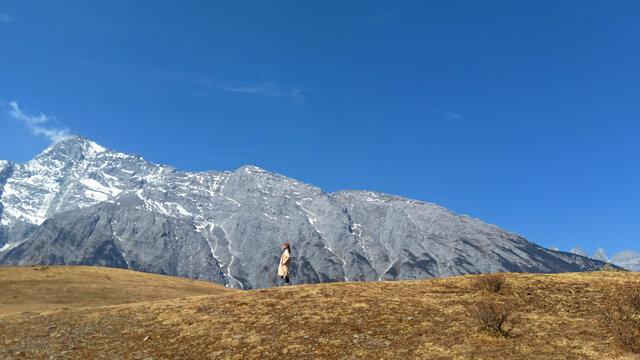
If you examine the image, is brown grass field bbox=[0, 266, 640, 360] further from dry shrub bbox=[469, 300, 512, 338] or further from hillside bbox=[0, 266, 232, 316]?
hillside bbox=[0, 266, 232, 316]

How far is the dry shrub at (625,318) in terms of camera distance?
13.4 m

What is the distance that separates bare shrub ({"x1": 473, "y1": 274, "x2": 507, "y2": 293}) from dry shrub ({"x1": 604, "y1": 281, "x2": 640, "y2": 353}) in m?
4.34

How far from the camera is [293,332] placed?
1669 cm

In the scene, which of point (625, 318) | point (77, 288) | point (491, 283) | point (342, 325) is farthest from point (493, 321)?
point (77, 288)

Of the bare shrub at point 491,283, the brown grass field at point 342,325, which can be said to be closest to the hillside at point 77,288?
the brown grass field at point 342,325

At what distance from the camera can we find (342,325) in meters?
17.1

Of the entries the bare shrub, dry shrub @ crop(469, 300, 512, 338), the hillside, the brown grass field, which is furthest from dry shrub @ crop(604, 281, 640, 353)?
the hillside

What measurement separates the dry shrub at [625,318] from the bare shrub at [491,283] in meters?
4.34

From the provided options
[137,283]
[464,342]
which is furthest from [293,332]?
[137,283]

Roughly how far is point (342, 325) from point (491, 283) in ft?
27.9

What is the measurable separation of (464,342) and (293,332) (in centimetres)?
643

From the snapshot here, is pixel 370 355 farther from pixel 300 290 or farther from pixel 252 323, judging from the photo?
pixel 300 290

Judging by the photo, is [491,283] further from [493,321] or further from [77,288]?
[77,288]

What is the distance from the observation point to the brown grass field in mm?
14539
